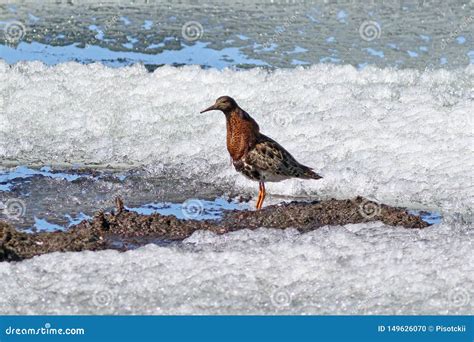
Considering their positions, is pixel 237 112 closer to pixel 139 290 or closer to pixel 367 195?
pixel 367 195

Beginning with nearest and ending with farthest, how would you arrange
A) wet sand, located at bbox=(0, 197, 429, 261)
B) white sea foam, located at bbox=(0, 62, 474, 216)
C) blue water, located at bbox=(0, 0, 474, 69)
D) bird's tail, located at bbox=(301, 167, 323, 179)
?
wet sand, located at bbox=(0, 197, 429, 261), bird's tail, located at bbox=(301, 167, 323, 179), white sea foam, located at bbox=(0, 62, 474, 216), blue water, located at bbox=(0, 0, 474, 69)

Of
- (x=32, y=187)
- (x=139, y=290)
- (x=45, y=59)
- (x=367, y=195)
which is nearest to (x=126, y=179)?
(x=32, y=187)

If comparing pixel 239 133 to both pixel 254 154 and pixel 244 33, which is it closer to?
pixel 254 154

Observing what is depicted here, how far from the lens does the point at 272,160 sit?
934cm

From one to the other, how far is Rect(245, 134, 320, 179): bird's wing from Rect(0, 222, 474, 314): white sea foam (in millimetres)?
1316

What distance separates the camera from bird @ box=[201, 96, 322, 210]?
9344 millimetres

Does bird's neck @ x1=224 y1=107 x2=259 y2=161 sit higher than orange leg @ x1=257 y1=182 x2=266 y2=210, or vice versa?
bird's neck @ x1=224 y1=107 x2=259 y2=161

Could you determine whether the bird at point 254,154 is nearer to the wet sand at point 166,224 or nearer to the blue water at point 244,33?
the wet sand at point 166,224

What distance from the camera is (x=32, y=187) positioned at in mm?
9969

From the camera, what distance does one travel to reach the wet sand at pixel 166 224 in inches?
316

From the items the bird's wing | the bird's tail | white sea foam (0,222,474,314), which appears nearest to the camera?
white sea foam (0,222,474,314)

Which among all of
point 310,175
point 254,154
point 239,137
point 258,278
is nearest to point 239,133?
point 239,137

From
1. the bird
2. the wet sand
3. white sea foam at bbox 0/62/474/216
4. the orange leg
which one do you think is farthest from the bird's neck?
white sea foam at bbox 0/62/474/216

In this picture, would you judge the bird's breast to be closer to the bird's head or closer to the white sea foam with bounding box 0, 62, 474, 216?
the bird's head
